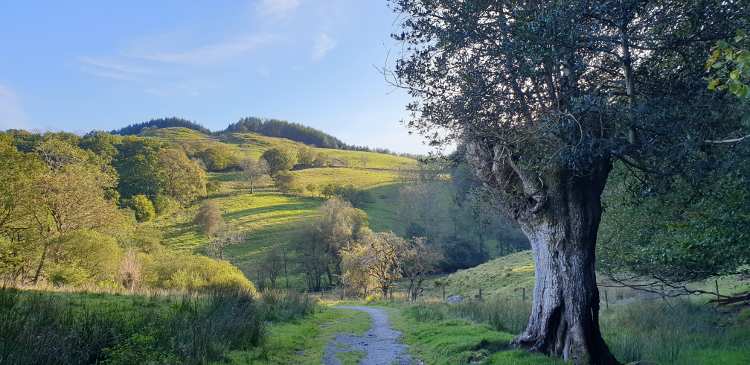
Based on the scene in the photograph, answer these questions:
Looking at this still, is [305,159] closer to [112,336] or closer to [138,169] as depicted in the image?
[138,169]

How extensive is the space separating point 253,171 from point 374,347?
85.5 metres

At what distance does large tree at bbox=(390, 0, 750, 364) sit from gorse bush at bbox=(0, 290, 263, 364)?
6.59m

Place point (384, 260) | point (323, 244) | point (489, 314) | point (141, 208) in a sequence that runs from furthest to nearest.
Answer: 1. point (141, 208)
2. point (323, 244)
3. point (384, 260)
4. point (489, 314)

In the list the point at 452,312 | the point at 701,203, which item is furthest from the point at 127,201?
the point at 701,203

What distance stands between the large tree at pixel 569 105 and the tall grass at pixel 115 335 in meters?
6.56

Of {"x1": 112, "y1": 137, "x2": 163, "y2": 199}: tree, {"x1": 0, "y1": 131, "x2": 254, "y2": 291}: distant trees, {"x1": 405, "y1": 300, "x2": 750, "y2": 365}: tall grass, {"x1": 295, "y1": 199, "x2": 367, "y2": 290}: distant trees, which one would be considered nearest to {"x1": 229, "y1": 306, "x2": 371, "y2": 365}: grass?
{"x1": 405, "y1": 300, "x2": 750, "y2": 365}: tall grass

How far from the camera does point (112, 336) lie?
26.7 feet

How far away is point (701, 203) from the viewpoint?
1077 centimetres

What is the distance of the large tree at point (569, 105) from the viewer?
801 centimetres

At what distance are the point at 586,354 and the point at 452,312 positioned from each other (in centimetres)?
1071

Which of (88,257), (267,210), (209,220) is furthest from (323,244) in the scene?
(88,257)

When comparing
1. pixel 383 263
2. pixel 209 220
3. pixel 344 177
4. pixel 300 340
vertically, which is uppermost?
pixel 344 177

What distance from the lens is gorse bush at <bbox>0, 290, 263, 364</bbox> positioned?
657 centimetres

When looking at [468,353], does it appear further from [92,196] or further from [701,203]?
[92,196]
